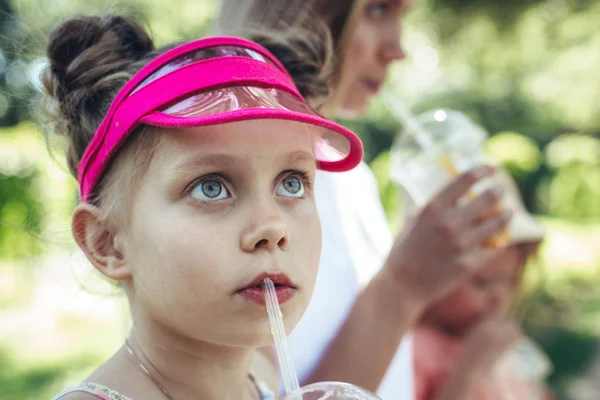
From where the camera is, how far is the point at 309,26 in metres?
1.43

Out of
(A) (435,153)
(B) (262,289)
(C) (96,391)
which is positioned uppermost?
(A) (435,153)

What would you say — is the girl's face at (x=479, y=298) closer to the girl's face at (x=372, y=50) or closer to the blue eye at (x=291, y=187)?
the girl's face at (x=372, y=50)

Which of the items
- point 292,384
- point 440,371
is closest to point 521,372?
point 440,371

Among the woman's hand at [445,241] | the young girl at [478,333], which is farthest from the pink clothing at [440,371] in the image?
the woman's hand at [445,241]

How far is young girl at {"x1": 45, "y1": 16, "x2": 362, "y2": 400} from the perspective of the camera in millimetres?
853

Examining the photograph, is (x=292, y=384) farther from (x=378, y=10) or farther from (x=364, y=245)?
(x=378, y=10)

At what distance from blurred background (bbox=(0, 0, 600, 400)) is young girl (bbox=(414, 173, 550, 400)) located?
0.46m

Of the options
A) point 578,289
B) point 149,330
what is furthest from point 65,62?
point 578,289

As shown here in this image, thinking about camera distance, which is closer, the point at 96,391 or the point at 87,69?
the point at 96,391

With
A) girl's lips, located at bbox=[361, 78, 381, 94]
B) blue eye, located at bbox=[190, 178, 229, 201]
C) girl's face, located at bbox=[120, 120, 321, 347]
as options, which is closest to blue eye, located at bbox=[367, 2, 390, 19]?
girl's lips, located at bbox=[361, 78, 381, 94]

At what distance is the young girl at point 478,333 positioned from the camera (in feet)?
7.95

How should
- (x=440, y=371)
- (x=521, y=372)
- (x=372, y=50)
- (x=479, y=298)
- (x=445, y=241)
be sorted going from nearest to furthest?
(x=445, y=241), (x=372, y=50), (x=440, y=371), (x=479, y=298), (x=521, y=372)

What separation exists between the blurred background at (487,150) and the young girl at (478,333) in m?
0.46

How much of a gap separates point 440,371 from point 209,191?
1.94m
